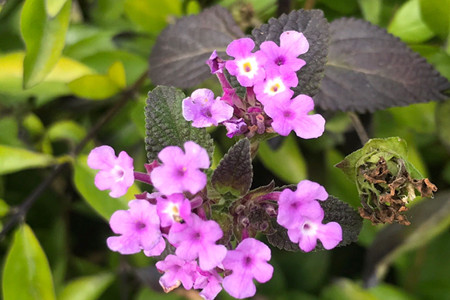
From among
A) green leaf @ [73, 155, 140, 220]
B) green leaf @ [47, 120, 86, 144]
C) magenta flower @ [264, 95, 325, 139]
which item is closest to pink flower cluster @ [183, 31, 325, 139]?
magenta flower @ [264, 95, 325, 139]

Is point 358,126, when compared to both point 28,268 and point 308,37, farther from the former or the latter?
point 28,268

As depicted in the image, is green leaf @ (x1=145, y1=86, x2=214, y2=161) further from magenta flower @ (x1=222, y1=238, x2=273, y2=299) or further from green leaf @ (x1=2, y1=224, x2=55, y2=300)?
green leaf @ (x1=2, y1=224, x2=55, y2=300)

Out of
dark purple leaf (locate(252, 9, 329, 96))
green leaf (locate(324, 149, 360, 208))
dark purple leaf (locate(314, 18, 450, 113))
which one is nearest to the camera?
dark purple leaf (locate(252, 9, 329, 96))

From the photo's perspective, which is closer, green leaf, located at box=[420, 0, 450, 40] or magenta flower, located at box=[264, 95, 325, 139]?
magenta flower, located at box=[264, 95, 325, 139]

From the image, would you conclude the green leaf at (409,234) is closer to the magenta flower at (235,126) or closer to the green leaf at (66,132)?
the magenta flower at (235,126)

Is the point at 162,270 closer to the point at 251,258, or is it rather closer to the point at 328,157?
the point at 251,258

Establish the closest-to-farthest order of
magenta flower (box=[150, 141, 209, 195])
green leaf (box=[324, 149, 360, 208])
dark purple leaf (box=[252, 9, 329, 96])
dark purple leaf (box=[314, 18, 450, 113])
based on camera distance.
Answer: magenta flower (box=[150, 141, 209, 195]), dark purple leaf (box=[252, 9, 329, 96]), dark purple leaf (box=[314, 18, 450, 113]), green leaf (box=[324, 149, 360, 208])

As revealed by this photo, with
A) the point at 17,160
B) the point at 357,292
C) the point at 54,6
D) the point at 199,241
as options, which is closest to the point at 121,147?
the point at 17,160

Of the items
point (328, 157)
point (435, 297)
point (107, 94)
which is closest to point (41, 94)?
point (107, 94)

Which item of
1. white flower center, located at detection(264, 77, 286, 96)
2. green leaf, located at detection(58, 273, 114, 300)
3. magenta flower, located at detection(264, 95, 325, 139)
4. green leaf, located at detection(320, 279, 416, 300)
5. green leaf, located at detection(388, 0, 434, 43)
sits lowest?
green leaf, located at detection(320, 279, 416, 300)
